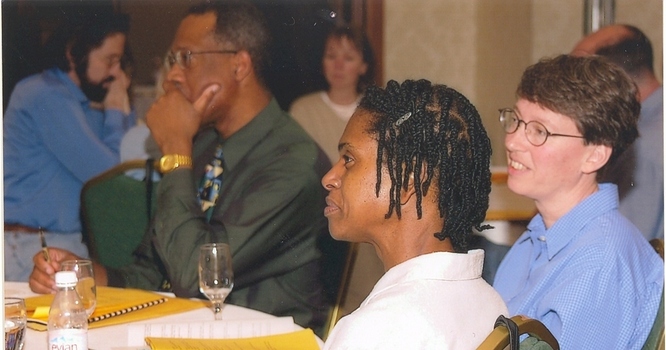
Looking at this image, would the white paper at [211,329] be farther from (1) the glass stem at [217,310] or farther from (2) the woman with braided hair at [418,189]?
(2) the woman with braided hair at [418,189]

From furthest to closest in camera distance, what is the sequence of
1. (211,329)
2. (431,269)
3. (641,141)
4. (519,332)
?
(641,141) < (211,329) < (431,269) < (519,332)

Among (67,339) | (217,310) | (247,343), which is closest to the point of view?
Answer: (67,339)

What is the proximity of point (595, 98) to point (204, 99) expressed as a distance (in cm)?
146

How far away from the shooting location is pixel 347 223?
1.46m

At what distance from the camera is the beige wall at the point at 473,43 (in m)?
3.16

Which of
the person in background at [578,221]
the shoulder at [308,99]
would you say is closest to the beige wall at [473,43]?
the shoulder at [308,99]

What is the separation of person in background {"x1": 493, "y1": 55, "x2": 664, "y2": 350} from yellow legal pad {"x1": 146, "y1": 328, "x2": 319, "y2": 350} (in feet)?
1.89

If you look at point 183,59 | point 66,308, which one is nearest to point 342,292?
point 183,59

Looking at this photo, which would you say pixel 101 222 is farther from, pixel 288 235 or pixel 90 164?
pixel 288 235

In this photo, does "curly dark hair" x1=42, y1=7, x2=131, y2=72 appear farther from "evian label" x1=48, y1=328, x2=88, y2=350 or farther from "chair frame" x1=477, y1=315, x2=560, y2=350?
"chair frame" x1=477, y1=315, x2=560, y2=350

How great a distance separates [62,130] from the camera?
3074mm

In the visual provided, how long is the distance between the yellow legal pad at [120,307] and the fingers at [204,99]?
896 mm

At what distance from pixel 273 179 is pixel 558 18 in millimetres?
1321

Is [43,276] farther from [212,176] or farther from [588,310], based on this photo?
[588,310]
